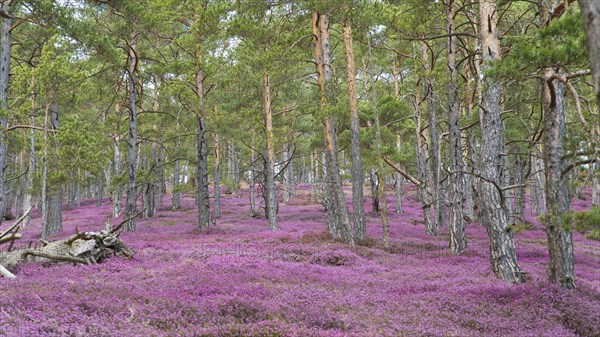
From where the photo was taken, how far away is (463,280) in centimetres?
878

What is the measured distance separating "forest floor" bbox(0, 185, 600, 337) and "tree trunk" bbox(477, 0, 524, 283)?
0.58 metres

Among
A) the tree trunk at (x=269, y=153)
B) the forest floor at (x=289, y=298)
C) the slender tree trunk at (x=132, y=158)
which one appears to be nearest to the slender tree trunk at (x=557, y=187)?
the forest floor at (x=289, y=298)

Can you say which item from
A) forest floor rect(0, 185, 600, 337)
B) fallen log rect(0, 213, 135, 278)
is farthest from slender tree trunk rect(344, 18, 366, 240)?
fallen log rect(0, 213, 135, 278)

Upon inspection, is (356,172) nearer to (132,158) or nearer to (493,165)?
(493,165)

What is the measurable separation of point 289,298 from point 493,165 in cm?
506

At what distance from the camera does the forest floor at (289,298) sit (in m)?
5.67

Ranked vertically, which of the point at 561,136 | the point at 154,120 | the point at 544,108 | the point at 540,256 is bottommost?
the point at 540,256

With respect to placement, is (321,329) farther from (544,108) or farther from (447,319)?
(544,108)

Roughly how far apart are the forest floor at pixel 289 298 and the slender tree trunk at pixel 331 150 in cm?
268

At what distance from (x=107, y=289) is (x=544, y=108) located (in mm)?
9359

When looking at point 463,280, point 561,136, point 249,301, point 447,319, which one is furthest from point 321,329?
point 561,136

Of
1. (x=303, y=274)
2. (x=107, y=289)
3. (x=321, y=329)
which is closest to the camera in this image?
(x=321, y=329)

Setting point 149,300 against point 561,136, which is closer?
point 149,300

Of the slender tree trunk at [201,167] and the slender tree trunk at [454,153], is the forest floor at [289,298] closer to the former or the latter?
the slender tree trunk at [454,153]
